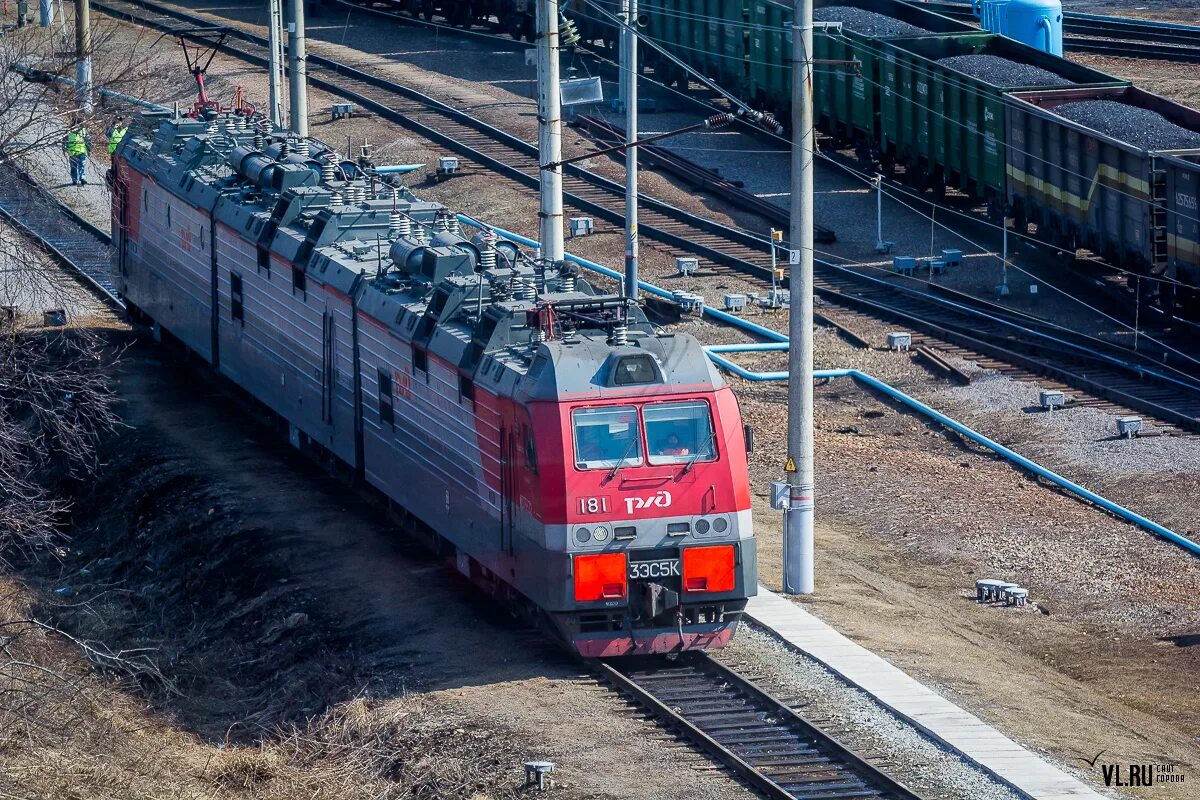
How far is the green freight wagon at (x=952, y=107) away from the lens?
3756cm

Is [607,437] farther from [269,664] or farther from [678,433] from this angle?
[269,664]

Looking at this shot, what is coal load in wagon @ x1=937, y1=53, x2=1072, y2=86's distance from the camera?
1515 inches

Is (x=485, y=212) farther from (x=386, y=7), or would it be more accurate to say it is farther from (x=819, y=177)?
(x=386, y=7)

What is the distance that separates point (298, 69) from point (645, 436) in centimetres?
2073

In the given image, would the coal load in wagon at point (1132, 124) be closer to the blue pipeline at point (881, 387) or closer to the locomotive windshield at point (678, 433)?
the blue pipeline at point (881, 387)

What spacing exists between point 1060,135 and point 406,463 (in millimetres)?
17816

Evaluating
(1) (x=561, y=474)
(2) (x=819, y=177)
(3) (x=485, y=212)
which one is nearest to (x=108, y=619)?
(1) (x=561, y=474)

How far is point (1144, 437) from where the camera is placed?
87.8 ft

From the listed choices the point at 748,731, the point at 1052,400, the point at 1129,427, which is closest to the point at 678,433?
the point at 748,731

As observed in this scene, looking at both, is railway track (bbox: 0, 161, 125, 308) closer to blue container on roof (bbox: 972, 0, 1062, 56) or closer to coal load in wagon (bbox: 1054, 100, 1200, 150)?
coal load in wagon (bbox: 1054, 100, 1200, 150)

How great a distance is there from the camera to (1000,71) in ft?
130

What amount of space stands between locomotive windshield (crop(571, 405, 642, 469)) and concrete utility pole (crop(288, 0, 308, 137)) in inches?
787

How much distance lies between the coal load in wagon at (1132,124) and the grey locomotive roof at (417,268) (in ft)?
45.7

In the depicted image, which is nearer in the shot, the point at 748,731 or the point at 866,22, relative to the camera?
the point at 748,731
